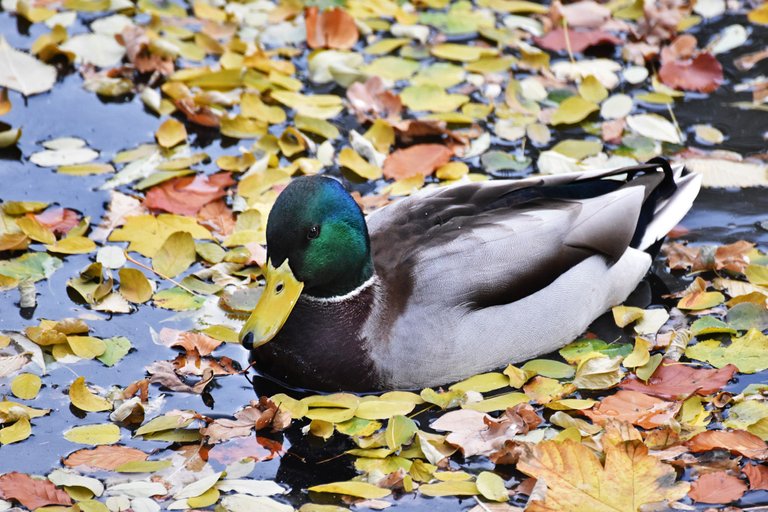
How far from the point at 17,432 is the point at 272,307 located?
1.23 m

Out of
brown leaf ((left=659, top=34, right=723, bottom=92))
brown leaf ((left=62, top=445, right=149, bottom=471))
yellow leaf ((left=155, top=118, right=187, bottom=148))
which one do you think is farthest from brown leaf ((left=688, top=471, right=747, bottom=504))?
yellow leaf ((left=155, top=118, right=187, bottom=148))

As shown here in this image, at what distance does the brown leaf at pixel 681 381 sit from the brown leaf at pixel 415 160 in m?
2.19

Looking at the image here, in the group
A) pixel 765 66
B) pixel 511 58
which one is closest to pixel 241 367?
pixel 511 58

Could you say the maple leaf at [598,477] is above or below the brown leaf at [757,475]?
above

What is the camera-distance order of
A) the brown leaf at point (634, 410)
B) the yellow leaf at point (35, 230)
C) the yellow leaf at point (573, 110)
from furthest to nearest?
1. the yellow leaf at point (573, 110)
2. the yellow leaf at point (35, 230)
3. the brown leaf at point (634, 410)

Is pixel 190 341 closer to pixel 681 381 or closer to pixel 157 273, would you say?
pixel 157 273

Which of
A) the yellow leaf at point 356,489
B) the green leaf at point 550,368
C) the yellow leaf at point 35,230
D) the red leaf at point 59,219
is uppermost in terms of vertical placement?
the yellow leaf at point 35,230

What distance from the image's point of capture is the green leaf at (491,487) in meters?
4.81

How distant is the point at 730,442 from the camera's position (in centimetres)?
506

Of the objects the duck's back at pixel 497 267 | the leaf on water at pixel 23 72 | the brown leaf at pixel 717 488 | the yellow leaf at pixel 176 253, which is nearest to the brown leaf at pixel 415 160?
the duck's back at pixel 497 267

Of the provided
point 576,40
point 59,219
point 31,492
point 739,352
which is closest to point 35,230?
point 59,219

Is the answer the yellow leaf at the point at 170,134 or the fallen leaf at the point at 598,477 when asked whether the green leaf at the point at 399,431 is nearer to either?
the fallen leaf at the point at 598,477

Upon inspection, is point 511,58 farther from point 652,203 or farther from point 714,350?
point 714,350

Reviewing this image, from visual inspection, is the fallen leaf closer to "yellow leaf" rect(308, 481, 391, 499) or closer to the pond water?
the pond water
